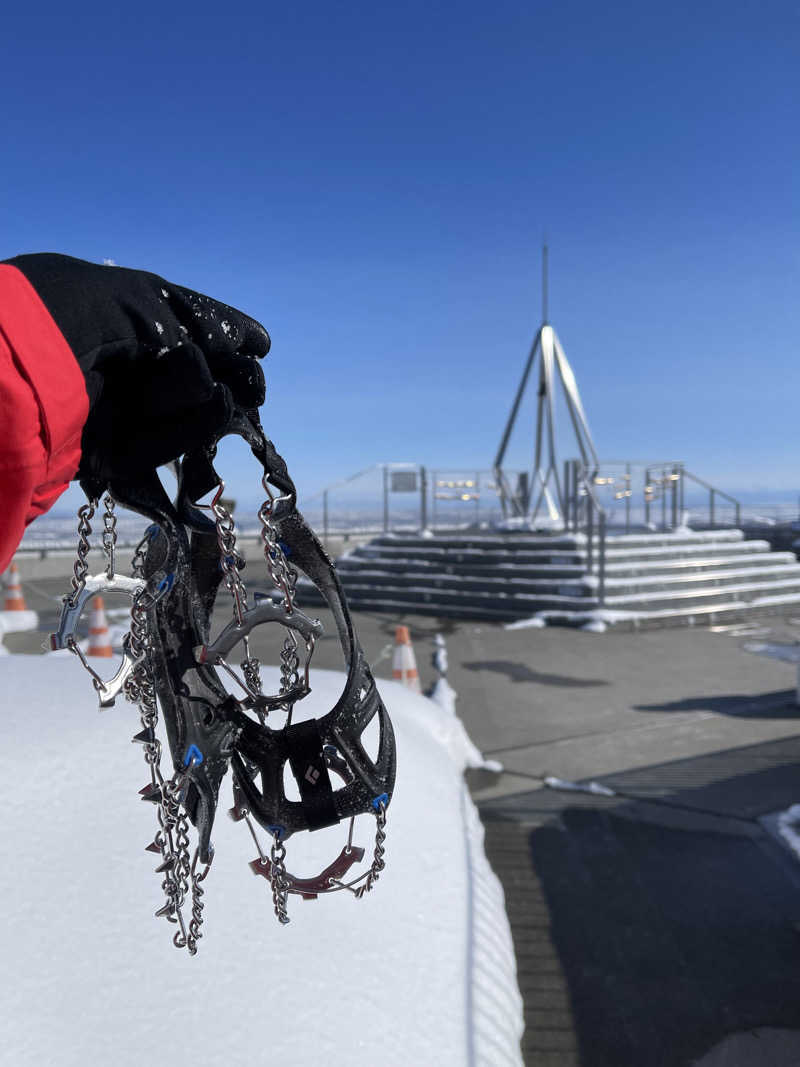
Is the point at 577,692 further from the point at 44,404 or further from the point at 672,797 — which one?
the point at 44,404

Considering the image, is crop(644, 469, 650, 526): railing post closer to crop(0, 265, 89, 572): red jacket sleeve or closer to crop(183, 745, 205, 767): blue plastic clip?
crop(183, 745, 205, 767): blue plastic clip

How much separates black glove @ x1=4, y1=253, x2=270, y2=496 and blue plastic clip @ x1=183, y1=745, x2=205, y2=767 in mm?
418

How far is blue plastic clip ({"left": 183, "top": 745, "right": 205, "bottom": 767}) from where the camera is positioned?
40.0 inches

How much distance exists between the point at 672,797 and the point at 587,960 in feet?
5.30

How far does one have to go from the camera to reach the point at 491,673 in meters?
6.74

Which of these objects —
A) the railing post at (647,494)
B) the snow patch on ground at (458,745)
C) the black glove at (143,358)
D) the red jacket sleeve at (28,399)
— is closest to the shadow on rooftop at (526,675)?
the snow patch on ground at (458,745)

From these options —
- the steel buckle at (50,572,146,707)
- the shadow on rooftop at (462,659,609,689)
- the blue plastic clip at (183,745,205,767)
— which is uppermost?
the steel buckle at (50,572,146,707)

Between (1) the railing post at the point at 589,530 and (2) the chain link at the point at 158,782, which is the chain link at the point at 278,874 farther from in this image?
(1) the railing post at the point at 589,530

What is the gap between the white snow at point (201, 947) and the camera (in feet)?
3.94

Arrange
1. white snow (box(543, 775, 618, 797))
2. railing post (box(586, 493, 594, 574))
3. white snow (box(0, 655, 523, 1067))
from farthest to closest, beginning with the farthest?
railing post (box(586, 493, 594, 574)), white snow (box(543, 775, 618, 797)), white snow (box(0, 655, 523, 1067))

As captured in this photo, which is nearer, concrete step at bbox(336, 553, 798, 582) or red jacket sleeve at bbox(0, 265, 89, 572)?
red jacket sleeve at bbox(0, 265, 89, 572)

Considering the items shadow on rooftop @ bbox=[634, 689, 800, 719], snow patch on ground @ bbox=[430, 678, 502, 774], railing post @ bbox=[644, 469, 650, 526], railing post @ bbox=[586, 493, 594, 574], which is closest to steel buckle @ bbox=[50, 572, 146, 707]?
snow patch on ground @ bbox=[430, 678, 502, 774]

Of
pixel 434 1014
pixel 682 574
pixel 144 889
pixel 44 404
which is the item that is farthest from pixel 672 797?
pixel 682 574

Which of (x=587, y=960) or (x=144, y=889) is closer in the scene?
(x=144, y=889)
